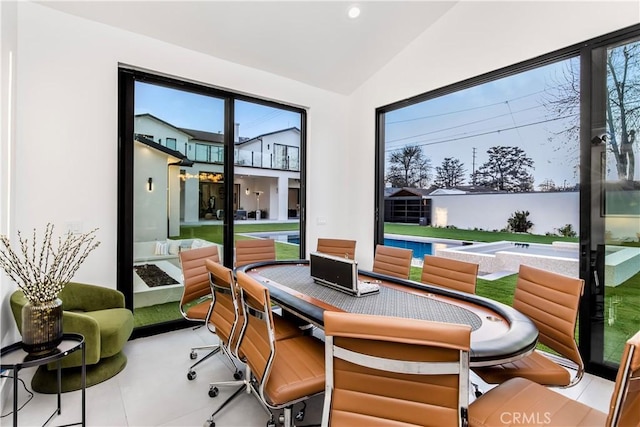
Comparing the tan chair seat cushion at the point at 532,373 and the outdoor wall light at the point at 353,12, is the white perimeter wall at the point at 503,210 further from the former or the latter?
the outdoor wall light at the point at 353,12

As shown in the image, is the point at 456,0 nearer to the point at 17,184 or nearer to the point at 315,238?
the point at 315,238

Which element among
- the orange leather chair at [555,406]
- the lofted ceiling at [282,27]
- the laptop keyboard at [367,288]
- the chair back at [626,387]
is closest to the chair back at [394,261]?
the laptop keyboard at [367,288]

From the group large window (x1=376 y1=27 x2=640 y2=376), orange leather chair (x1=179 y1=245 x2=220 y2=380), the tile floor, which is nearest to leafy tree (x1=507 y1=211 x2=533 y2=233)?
large window (x1=376 y1=27 x2=640 y2=376)

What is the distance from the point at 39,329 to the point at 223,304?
107cm

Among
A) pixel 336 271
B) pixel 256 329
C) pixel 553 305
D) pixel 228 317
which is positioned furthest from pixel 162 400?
pixel 553 305

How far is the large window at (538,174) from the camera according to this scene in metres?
2.64

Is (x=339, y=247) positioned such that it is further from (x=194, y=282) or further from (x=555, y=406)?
(x=555, y=406)

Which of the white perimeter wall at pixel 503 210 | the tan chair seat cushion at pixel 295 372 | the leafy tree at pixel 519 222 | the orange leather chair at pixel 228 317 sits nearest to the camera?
the tan chair seat cushion at pixel 295 372

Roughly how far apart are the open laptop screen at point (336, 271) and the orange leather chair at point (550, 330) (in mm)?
900

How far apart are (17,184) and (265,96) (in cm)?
283

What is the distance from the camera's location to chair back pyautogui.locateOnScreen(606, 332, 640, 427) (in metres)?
1.08

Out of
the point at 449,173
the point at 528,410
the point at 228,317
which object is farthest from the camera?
the point at 449,173

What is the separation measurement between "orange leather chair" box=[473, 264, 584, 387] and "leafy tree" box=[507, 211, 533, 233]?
1474 mm

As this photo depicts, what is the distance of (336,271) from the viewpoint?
236 centimetres
